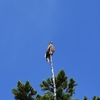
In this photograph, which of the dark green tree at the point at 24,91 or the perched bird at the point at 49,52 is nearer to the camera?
the perched bird at the point at 49,52

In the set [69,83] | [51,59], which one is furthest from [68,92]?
[51,59]

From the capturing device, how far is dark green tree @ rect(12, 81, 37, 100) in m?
17.4

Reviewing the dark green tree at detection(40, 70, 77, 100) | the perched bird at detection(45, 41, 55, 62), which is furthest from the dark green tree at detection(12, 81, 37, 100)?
the perched bird at detection(45, 41, 55, 62)

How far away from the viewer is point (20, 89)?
17516 mm

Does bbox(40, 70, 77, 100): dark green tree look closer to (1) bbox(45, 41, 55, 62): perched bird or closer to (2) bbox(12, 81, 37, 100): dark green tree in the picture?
(2) bbox(12, 81, 37, 100): dark green tree

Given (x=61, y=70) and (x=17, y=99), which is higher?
(x=61, y=70)

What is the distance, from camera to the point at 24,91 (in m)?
17.6

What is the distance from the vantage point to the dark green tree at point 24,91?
57.2ft

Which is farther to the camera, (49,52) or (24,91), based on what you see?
(24,91)

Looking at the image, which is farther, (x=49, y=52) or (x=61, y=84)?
(x=61, y=84)

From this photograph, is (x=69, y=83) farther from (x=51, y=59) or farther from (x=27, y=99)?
(x=51, y=59)

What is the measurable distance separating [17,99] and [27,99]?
65 centimetres

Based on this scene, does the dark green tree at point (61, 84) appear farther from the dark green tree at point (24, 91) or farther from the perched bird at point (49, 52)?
the perched bird at point (49, 52)

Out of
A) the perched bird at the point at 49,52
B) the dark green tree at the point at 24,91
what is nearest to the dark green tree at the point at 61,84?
the dark green tree at the point at 24,91
